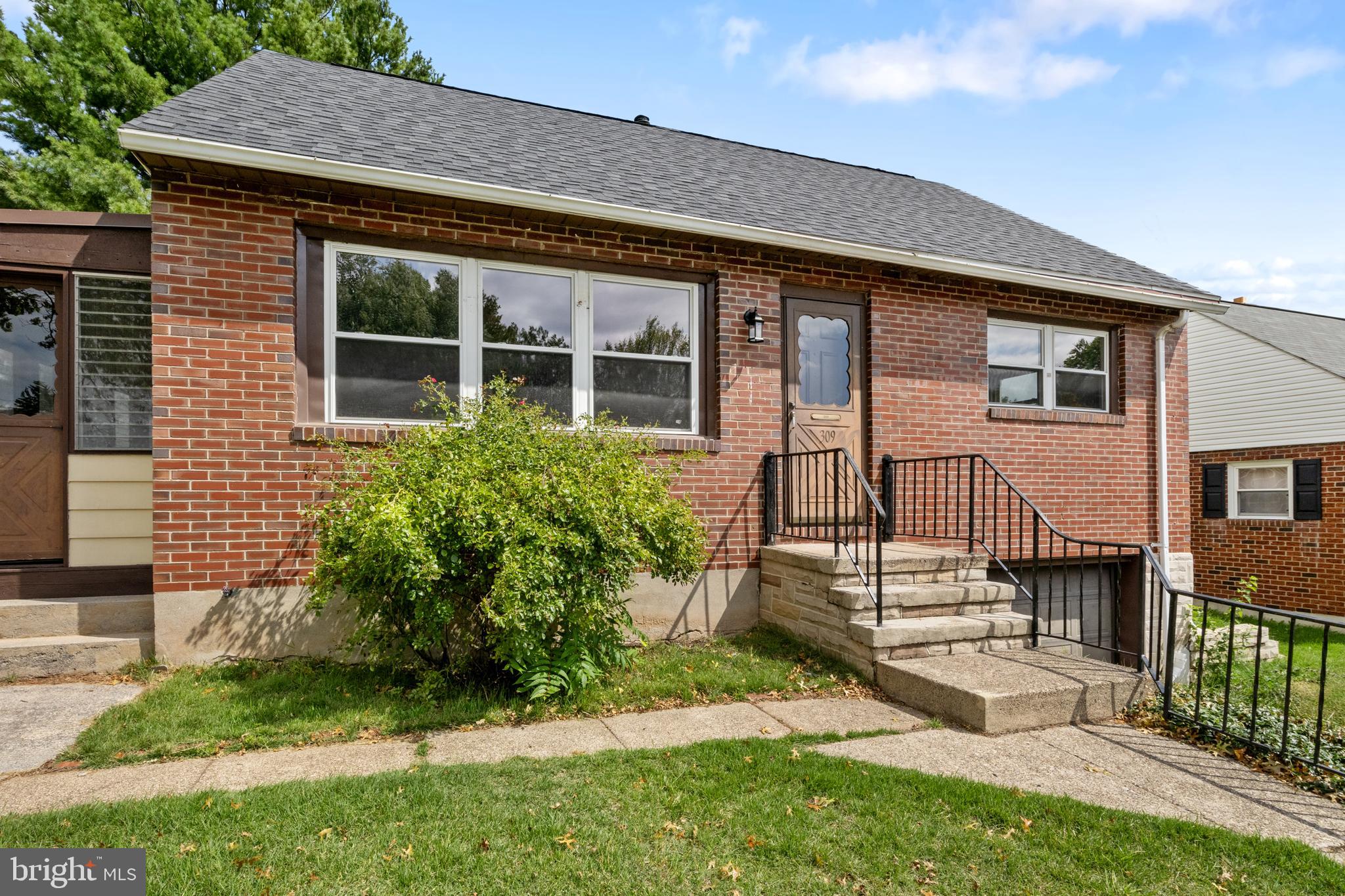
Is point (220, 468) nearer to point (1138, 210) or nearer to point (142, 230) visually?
point (142, 230)

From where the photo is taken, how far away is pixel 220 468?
491 cm

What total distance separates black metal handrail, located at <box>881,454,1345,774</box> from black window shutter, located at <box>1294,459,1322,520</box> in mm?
4966

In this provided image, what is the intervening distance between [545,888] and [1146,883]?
219 cm

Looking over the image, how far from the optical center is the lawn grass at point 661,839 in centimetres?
257

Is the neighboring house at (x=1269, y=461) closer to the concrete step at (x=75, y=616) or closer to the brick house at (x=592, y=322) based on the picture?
the brick house at (x=592, y=322)

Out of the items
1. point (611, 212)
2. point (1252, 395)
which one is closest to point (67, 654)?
point (611, 212)

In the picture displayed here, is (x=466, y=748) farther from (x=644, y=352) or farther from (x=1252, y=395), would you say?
(x=1252, y=395)

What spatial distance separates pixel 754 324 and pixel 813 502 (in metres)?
1.82

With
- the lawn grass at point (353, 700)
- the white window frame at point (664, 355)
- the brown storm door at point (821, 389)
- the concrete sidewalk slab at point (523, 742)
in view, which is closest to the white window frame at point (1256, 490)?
the brown storm door at point (821, 389)

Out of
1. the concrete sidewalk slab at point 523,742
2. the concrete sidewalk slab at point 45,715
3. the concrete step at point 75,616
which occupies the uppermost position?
the concrete step at point 75,616

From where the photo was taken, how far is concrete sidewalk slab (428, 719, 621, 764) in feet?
12.0

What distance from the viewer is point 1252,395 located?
534 inches

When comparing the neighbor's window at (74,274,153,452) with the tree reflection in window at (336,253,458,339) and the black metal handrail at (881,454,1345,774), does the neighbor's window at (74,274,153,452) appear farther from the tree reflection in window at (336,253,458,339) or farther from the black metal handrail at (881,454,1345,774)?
the black metal handrail at (881,454,1345,774)

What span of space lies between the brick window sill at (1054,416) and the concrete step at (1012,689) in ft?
10.4
